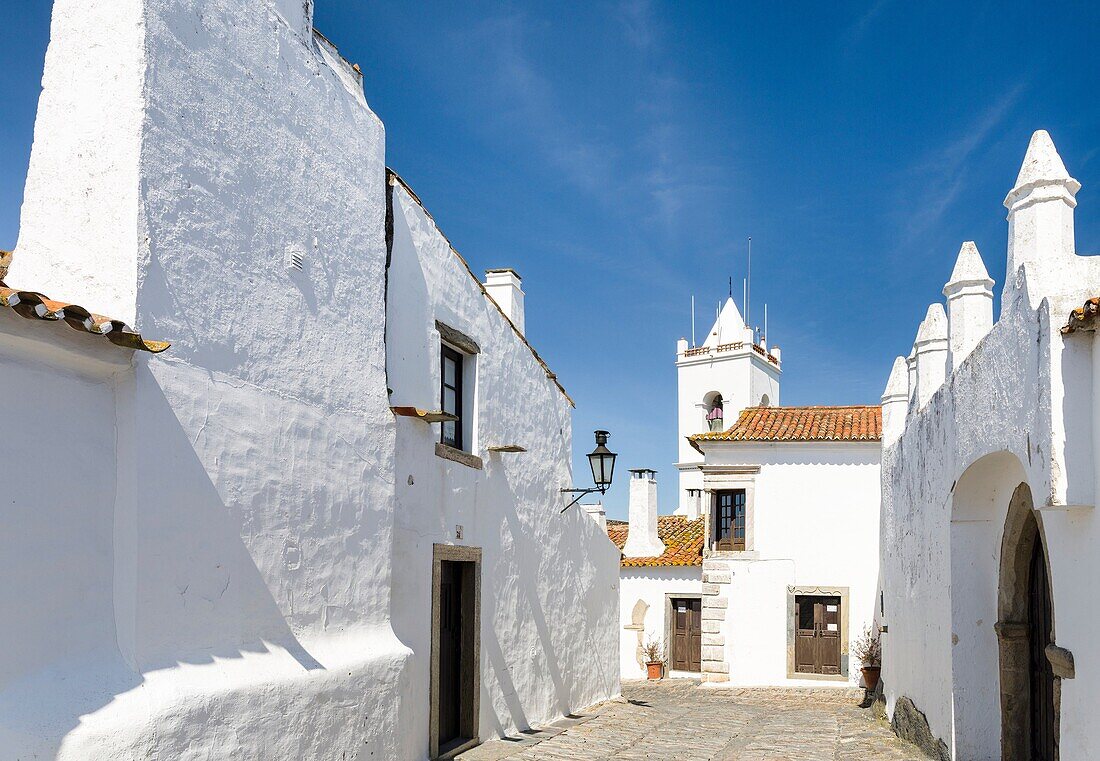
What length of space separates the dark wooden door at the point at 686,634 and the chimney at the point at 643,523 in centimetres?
135

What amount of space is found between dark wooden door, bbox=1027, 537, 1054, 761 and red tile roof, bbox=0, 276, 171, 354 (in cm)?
616

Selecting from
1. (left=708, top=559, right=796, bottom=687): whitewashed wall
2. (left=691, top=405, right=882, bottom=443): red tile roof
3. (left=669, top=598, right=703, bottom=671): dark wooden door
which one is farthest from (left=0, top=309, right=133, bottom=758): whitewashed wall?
(left=669, top=598, right=703, bottom=671): dark wooden door

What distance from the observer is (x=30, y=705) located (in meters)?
4.53

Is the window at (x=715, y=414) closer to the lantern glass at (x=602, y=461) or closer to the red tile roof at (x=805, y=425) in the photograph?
the red tile roof at (x=805, y=425)

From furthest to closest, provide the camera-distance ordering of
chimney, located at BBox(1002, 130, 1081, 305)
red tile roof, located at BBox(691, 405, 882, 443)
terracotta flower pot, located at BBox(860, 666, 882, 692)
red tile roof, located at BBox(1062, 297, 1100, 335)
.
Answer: red tile roof, located at BBox(691, 405, 882, 443), terracotta flower pot, located at BBox(860, 666, 882, 692), chimney, located at BBox(1002, 130, 1081, 305), red tile roof, located at BBox(1062, 297, 1100, 335)

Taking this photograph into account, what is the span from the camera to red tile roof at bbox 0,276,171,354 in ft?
14.8

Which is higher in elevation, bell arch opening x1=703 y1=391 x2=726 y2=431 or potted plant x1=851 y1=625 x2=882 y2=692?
bell arch opening x1=703 y1=391 x2=726 y2=431

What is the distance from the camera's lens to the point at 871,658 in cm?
1703

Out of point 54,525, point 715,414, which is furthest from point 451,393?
point 715,414

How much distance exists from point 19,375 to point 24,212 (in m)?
1.30

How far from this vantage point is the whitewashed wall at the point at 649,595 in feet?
72.7

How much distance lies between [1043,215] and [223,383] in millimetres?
5189

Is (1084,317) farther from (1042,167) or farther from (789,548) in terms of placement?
(789,548)

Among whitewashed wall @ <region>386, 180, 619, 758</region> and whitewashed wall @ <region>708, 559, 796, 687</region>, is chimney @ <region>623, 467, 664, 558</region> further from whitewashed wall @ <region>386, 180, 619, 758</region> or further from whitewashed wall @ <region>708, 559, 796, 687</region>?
whitewashed wall @ <region>386, 180, 619, 758</region>
